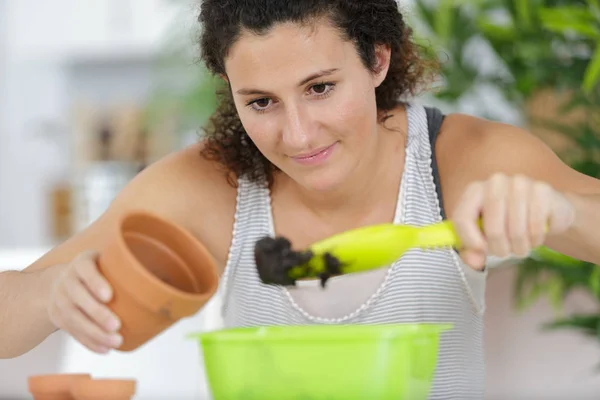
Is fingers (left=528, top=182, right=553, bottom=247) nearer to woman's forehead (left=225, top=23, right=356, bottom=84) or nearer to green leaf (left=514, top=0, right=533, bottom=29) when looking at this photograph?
woman's forehead (left=225, top=23, right=356, bottom=84)

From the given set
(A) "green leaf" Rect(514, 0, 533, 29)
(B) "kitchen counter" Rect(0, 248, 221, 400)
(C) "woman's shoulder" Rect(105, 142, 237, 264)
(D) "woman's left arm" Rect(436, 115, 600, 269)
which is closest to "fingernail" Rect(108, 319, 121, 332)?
(D) "woman's left arm" Rect(436, 115, 600, 269)

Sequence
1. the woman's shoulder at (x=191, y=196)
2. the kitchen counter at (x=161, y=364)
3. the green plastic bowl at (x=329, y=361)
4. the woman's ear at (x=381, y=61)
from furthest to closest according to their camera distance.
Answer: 1. the kitchen counter at (x=161, y=364)
2. the woman's shoulder at (x=191, y=196)
3. the woman's ear at (x=381, y=61)
4. the green plastic bowl at (x=329, y=361)

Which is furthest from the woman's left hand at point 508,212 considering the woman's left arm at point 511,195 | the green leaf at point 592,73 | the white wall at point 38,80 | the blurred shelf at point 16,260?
the white wall at point 38,80

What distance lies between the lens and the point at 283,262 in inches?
31.0

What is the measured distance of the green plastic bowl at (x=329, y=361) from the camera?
708 mm

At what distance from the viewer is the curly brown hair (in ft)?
3.84

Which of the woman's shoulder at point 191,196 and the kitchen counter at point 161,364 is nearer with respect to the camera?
the woman's shoulder at point 191,196

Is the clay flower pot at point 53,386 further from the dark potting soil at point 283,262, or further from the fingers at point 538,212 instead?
the fingers at point 538,212

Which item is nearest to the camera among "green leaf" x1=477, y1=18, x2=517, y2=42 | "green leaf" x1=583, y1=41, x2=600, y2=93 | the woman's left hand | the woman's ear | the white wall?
the woman's left hand

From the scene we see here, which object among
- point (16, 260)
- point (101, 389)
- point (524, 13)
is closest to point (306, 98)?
point (101, 389)

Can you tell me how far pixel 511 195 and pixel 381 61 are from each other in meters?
0.57

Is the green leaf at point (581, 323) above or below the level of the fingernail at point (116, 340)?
below

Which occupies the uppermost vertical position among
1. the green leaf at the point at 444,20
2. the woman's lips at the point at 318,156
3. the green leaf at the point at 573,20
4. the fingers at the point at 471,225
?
the green leaf at the point at 444,20

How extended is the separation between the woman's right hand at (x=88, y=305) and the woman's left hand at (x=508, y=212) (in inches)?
13.6
